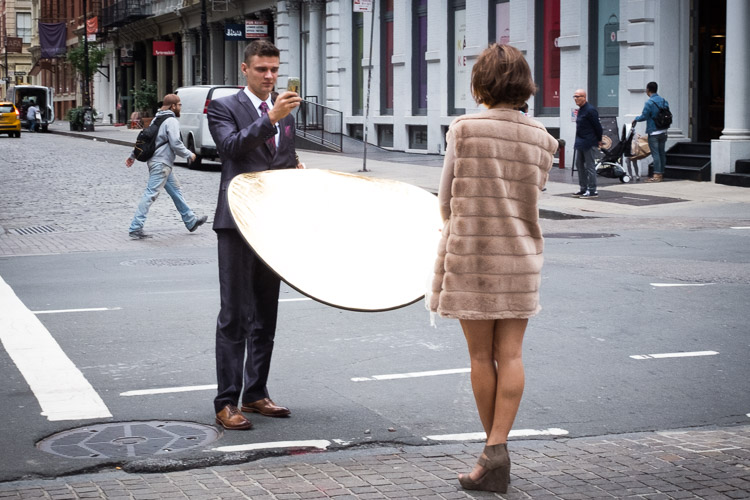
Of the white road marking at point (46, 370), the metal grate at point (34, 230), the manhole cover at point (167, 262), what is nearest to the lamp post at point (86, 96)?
the metal grate at point (34, 230)

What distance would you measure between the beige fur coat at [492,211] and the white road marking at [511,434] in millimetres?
1125

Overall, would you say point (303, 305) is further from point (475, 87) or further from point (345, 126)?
point (345, 126)

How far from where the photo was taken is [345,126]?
37750 mm

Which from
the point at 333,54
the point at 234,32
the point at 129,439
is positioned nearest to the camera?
the point at 129,439

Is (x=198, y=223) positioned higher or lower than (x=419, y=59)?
lower

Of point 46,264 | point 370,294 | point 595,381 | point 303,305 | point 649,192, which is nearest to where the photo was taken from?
point 370,294

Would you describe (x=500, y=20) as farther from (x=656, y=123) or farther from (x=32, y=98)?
(x=32, y=98)

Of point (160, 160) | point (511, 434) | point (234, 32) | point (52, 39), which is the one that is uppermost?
point (52, 39)

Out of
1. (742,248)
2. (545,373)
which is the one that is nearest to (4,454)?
(545,373)

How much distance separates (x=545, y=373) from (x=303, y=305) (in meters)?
3.15

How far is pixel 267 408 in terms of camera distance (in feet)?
20.1

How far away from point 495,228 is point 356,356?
3112 mm

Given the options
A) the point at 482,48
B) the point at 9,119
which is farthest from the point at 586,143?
the point at 9,119

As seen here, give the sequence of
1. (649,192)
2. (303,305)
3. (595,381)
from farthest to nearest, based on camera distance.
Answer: (649,192), (303,305), (595,381)
